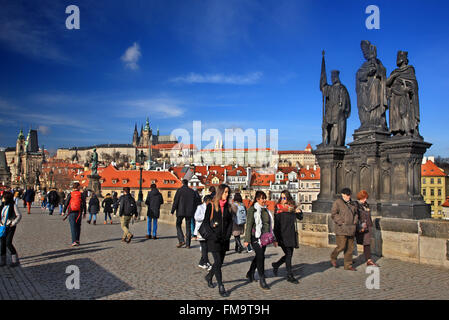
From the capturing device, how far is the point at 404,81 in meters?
9.58

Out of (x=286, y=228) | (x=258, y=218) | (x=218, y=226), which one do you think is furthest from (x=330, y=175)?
(x=218, y=226)

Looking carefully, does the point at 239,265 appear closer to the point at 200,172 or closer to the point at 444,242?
the point at 444,242

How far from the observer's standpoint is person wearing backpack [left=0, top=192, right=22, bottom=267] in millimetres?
7895

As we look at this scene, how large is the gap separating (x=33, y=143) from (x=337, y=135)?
15355 centimetres

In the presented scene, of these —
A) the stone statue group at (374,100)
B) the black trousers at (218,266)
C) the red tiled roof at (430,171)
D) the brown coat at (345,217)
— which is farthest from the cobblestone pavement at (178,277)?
the red tiled roof at (430,171)

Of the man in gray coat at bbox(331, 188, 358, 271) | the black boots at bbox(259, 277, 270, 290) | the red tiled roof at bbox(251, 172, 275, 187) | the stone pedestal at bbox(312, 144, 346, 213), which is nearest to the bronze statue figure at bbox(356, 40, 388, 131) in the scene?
the stone pedestal at bbox(312, 144, 346, 213)

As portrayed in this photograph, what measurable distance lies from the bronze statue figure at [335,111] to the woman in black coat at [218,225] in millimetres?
5963

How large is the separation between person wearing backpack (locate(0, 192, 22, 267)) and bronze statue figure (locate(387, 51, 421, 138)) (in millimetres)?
8626

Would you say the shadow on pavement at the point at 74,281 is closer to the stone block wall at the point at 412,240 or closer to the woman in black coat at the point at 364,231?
the woman in black coat at the point at 364,231

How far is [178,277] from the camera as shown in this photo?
22.9 ft

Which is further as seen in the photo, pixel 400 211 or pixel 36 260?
pixel 400 211

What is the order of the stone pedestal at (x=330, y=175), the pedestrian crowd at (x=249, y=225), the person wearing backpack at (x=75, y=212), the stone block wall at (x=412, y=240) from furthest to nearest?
the stone pedestal at (x=330, y=175) < the person wearing backpack at (x=75, y=212) < the stone block wall at (x=412, y=240) < the pedestrian crowd at (x=249, y=225)

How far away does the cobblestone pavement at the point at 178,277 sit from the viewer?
5.84 metres
